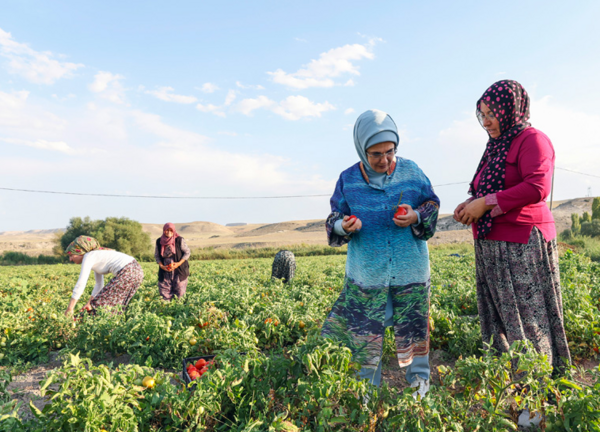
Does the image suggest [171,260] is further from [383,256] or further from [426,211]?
[426,211]

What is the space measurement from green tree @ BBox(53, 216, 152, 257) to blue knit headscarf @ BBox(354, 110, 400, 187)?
34.9 meters

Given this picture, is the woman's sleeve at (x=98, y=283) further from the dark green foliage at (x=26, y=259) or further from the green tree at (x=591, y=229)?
the dark green foliage at (x=26, y=259)

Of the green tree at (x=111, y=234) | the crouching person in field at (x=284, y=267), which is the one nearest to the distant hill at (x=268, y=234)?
the green tree at (x=111, y=234)

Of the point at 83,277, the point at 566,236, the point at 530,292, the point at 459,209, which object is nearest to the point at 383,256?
the point at 459,209

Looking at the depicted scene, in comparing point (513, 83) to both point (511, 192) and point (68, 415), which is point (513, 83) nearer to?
point (511, 192)

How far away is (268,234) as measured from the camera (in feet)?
256

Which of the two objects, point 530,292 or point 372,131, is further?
point 530,292

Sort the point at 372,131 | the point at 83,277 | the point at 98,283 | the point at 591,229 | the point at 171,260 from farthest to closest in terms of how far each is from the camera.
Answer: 1. the point at 591,229
2. the point at 171,260
3. the point at 98,283
4. the point at 83,277
5. the point at 372,131

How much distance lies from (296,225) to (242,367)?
85042 mm

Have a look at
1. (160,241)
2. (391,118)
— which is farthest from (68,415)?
(160,241)

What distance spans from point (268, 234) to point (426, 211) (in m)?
76.2

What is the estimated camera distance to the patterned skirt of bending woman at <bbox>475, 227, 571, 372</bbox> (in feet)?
7.41

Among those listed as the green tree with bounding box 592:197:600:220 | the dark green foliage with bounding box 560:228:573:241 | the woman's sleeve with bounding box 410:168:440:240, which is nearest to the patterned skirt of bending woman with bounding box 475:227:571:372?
the woman's sleeve with bounding box 410:168:440:240

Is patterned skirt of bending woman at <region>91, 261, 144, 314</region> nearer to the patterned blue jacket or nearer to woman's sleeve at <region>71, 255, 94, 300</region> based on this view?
woman's sleeve at <region>71, 255, 94, 300</region>
